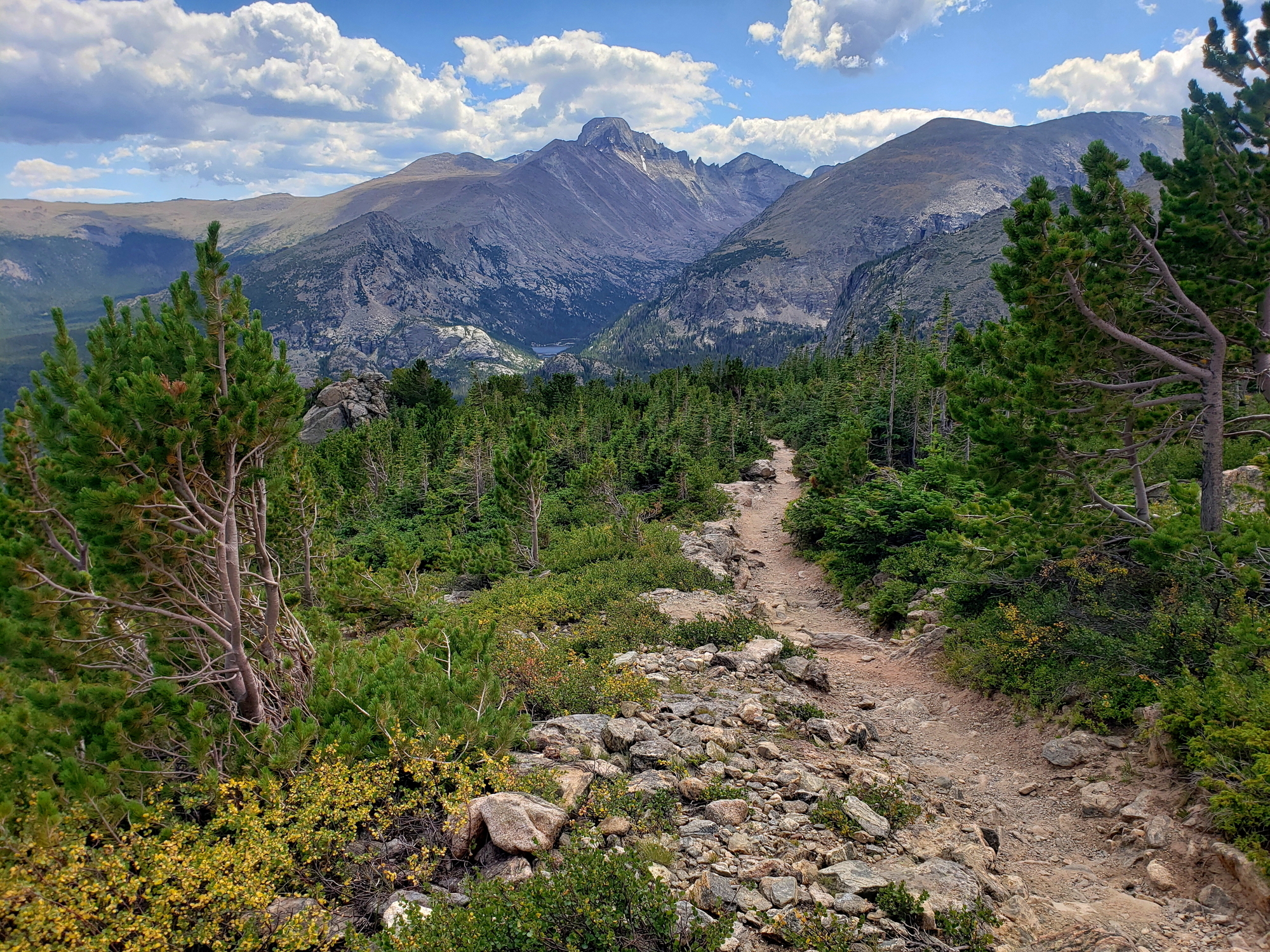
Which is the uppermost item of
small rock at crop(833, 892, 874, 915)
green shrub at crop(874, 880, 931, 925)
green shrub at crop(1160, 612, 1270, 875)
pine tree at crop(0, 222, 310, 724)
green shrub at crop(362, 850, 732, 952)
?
pine tree at crop(0, 222, 310, 724)

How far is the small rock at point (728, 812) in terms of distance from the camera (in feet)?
21.9

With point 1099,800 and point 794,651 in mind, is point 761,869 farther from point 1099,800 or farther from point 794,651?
point 794,651

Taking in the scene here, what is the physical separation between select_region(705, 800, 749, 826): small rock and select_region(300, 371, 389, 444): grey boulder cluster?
62.9 metres

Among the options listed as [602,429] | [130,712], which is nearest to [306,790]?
[130,712]

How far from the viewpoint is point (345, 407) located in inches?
2655

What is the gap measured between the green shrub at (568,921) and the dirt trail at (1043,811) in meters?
3.24

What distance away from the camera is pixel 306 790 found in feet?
18.9

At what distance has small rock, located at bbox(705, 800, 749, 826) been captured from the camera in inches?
262

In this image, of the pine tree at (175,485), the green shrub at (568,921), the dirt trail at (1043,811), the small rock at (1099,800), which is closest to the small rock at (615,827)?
the green shrub at (568,921)

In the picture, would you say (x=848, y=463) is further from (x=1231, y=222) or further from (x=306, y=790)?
(x=306, y=790)

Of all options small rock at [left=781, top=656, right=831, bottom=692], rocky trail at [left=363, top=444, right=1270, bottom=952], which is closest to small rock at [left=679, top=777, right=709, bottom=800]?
rocky trail at [left=363, top=444, right=1270, bottom=952]

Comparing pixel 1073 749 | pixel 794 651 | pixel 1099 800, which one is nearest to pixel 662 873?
pixel 1099 800

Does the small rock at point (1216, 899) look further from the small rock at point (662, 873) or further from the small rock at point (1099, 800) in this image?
the small rock at point (662, 873)

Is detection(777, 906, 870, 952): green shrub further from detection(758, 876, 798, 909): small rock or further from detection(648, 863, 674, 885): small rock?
detection(648, 863, 674, 885): small rock
